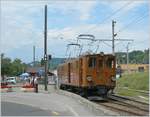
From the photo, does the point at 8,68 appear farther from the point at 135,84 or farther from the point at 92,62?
the point at 92,62

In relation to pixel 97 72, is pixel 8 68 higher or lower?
higher

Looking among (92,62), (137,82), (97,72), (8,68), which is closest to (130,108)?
(97,72)

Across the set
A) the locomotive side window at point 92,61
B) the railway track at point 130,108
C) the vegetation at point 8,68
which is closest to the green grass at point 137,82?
the locomotive side window at point 92,61

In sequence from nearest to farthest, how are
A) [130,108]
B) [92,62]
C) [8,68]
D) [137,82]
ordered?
1. [130,108]
2. [92,62]
3. [137,82]
4. [8,68]

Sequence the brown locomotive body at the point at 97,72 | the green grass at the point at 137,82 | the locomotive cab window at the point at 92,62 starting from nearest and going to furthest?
the brown locomotive body at the point at 97,72, the locomotive cab window at the point at 92,62, the green grass at the point at 137,82

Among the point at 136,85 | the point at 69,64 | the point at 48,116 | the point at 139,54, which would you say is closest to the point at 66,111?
the point at 48,116

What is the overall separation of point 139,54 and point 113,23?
102776 millimetres

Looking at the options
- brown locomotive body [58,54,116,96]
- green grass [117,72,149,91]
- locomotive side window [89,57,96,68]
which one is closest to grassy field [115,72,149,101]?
green grass [117,72,149,91]

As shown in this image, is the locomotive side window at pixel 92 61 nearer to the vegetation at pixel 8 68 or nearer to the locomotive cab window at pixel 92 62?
the locomotive cab window at pixel 92 62

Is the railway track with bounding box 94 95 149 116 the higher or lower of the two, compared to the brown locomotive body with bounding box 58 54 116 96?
lower

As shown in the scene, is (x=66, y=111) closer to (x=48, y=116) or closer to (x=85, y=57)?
(x=48, y=116)

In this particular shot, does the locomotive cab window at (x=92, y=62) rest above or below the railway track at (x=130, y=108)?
above

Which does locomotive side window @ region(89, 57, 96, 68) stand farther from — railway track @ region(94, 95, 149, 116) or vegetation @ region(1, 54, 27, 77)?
vegetation @ region(1, 54, 27, 77)

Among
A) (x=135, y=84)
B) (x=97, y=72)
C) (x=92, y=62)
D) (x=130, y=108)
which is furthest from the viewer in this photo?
(x=135, y=84)
